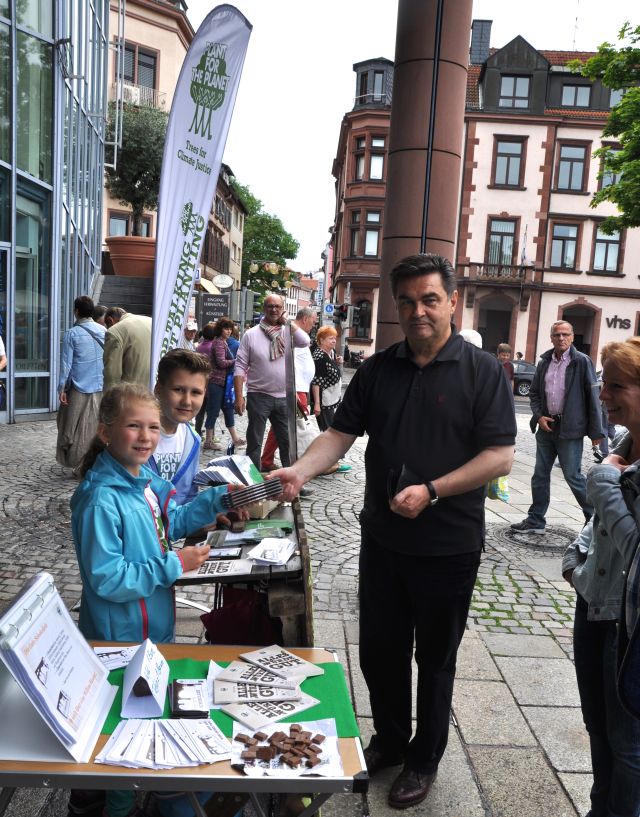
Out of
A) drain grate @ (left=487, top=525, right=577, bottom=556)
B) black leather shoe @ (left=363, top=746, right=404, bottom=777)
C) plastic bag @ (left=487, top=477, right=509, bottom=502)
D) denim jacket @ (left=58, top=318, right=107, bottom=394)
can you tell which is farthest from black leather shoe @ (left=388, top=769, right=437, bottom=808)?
denim jacket @ (left=58, top=318, right=107, bottom=394)

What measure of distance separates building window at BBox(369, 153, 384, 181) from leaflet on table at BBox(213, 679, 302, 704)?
4313 cm

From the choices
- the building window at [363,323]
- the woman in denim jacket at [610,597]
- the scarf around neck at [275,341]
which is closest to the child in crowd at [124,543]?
the woman in denim jacket at [610,597]

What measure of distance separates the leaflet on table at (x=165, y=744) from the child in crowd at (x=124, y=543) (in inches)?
19.9

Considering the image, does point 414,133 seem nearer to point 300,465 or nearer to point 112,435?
point 300,465

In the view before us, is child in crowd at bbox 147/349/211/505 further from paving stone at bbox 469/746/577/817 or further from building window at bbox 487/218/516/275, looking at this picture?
building window at bbox 487/218/516/275

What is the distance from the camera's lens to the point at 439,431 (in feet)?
8.34

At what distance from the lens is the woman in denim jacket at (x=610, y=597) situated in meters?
2.06

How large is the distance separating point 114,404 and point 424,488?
3.76 feet

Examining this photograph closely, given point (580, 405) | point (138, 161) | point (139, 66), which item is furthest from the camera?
point (139, 66)

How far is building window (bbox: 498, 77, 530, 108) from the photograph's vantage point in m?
36.7

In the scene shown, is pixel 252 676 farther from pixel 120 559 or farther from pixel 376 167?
pixel 376 167

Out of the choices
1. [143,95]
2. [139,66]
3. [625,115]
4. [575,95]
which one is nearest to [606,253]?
[575,95]

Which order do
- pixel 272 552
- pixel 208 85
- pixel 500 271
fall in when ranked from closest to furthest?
1. pixel 272 552
2. pixel 208 85
3. pixel 500 271

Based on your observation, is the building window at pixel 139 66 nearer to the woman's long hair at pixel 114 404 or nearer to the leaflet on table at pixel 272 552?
A: the woman's long hair at pixel 114 404
